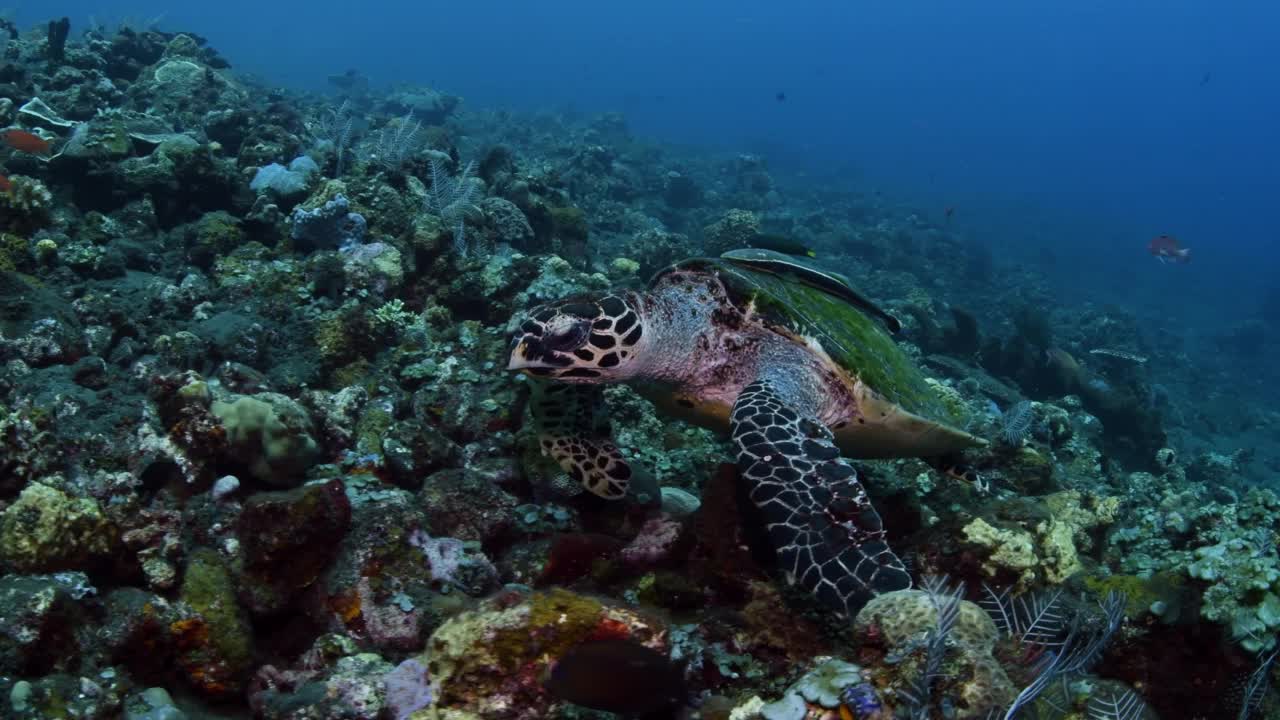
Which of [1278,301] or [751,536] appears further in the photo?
[1278,301]

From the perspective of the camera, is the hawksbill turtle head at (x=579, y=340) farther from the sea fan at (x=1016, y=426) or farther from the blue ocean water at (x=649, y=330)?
the sea fan at (x=1016, y=426)

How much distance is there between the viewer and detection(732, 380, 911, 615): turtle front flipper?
Result: 8.71 feet

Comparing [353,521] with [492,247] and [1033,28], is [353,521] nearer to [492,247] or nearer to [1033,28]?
[492,247]

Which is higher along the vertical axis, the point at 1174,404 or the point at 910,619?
the point at 910,619

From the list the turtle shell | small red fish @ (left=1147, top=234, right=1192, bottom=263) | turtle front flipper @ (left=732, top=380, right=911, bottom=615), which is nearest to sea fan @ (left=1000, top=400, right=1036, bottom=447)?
the turtle shell

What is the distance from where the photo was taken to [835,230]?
23.4 metres

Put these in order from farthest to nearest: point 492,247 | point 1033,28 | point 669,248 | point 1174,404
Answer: point 1033,28 → point 1174,404 → point 669,248 → point 492,247

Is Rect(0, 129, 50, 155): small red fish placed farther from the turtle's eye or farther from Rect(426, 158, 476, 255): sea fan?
the turtle's eye

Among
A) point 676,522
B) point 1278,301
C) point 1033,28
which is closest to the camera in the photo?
point 676,522

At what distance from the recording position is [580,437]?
3.78 metres

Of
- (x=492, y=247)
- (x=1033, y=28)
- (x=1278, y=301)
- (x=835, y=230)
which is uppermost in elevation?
(x=1033, y=28)

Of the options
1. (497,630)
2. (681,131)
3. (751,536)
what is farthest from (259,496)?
(681,131)

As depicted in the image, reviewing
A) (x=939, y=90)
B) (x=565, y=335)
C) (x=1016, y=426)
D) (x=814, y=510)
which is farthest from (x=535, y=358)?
(x=939, y=90)

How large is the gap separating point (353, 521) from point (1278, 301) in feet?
157
